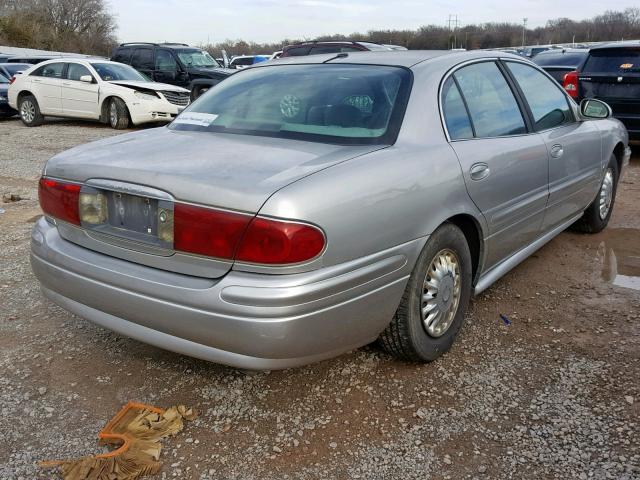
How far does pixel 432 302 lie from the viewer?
2947 mm

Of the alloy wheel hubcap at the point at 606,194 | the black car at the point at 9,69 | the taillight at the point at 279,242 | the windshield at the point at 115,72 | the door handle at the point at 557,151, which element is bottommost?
the alloy wheel hubcap at the point at 606,194

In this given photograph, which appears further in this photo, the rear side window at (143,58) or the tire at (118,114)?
the rear side window at (143,58)

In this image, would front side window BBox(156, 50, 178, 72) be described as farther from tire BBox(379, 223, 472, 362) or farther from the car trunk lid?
tire BBox(379, 223, 472, 362)

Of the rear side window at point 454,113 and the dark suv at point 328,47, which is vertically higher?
the dark suv at point 328,47

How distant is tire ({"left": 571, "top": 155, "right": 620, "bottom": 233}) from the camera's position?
5121mm

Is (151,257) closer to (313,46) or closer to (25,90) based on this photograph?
(313,46)

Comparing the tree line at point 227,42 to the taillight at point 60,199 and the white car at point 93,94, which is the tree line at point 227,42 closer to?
the white car at point 93,94

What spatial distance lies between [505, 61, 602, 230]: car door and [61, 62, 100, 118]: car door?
37.1 ft

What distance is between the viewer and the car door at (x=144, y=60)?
1722 centimetres

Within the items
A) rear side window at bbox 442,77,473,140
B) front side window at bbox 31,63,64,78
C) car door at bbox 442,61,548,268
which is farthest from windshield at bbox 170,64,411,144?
front side window at bbox 31,63,64,78

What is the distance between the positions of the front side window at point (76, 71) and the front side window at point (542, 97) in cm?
1177

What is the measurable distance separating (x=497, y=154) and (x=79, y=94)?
Answer: 12422 millimetres

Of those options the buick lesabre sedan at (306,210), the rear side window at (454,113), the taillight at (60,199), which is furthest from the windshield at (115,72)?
the rear side window at (454,113)

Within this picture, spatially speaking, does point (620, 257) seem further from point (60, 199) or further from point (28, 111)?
point (28, 111)
